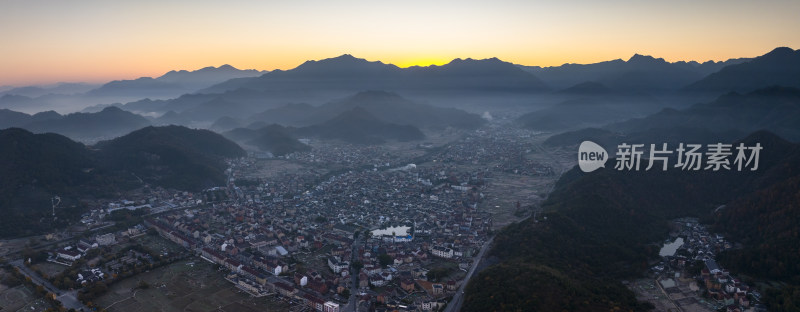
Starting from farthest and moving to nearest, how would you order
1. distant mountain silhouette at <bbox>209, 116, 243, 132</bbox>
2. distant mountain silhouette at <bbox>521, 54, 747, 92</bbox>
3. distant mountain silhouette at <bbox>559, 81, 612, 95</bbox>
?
1. distant mountain silhouette at <bbox>521, 54, 747, 92</bbox>
2. distant mountain silhouette at <bbox>559, 81, 612, 95</bbox>
3. distant mountain silhouette at <bbox>209, 116, 243, 132</bbox>

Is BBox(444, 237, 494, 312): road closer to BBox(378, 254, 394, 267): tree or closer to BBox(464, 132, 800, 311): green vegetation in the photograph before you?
BBox(464, 132, 800, 311): green vegetation

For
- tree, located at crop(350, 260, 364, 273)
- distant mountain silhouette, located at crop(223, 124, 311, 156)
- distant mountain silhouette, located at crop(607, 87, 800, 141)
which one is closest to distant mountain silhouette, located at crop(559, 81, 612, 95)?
distant mountain silhouette, located at crop(607, 87, 800, 141)

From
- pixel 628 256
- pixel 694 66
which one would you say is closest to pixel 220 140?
pixel 628 256

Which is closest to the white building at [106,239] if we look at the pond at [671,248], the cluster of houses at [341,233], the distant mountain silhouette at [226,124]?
the cluster of houses at [341,233]

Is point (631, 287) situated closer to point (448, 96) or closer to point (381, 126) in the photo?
point (381, 126)

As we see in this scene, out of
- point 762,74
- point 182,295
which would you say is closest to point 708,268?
point 182,295

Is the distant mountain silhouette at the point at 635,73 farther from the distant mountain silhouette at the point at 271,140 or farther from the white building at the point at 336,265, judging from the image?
the white building at the point at 336,265
